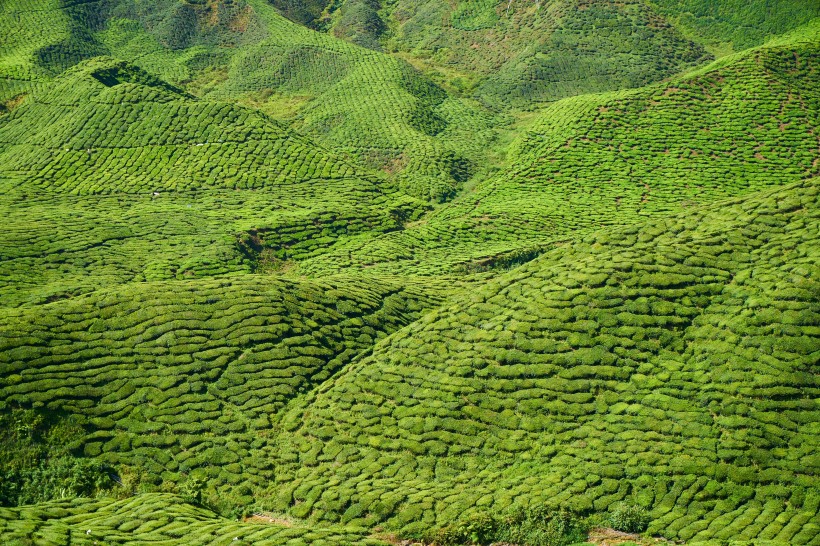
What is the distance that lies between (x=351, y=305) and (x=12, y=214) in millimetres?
23866

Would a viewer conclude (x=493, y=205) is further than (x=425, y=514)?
Yes

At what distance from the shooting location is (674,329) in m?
24.2

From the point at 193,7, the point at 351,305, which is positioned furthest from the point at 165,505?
the point at 193,7

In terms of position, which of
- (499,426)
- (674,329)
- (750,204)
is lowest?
(499,426)

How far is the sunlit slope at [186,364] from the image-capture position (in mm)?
23000

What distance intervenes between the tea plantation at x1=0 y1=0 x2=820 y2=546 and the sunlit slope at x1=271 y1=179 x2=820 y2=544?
10cm

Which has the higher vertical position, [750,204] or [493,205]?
[750,204]

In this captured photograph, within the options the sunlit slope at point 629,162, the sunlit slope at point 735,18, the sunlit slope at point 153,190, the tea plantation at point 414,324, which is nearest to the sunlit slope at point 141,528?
the tea plantation at point 414,324

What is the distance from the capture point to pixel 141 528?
60.2 feet

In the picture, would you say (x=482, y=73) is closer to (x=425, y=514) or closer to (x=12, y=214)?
(x=12, y=214)

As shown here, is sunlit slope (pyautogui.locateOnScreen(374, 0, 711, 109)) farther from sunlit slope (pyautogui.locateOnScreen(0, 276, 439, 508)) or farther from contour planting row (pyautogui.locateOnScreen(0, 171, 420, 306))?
sunlit slope (pyautogui.locateOnScreen(0, 276, 439, 508))

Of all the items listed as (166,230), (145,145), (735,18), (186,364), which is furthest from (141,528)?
(735,18)

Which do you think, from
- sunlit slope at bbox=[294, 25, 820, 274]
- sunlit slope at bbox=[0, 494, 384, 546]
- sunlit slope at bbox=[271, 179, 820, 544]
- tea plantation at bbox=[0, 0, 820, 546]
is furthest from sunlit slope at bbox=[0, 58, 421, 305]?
sunlit slope at bbox=[271, 179, 820, 544]

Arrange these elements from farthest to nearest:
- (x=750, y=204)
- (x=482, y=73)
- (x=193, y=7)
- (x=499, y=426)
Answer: (x=193, y=7) → (x=482, y=73) → (x=750, y=204) → (x=499, y=426)
